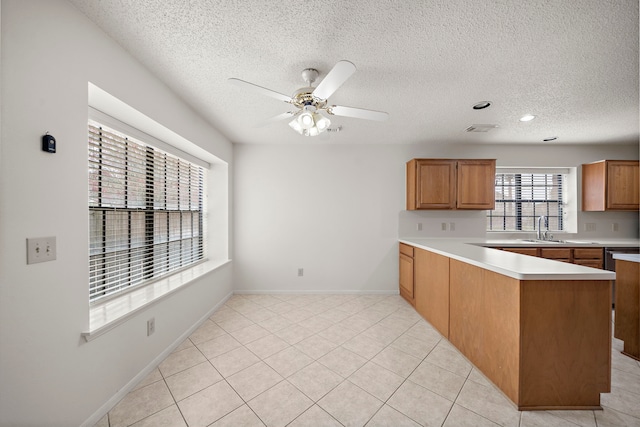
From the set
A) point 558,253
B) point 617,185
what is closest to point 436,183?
point 558,253

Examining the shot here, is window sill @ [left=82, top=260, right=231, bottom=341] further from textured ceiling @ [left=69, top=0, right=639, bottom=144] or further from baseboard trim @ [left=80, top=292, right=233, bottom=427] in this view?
textured ceiling @ [left=69, top=0, right=639, bottom=144]

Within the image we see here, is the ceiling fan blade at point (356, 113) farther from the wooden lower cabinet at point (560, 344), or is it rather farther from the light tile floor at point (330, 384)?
the light tile floor at point (330, 384)

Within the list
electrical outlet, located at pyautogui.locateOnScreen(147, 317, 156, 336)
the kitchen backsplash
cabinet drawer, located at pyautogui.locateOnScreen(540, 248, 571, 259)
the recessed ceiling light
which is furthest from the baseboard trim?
cabinet drawer, located at pyautogui.locateOnScreen(540, 248, 571, 259)

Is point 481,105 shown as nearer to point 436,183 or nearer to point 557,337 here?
point 436,183

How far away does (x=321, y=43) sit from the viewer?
1.55m

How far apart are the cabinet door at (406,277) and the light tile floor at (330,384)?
686 mm

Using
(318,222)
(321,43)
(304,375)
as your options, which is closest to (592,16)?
(321,43)

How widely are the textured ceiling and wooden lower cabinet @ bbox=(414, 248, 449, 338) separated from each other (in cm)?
170

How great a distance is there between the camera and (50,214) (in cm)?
120

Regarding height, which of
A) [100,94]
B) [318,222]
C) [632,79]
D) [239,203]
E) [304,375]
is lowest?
[304,375]

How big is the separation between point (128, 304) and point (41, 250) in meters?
0.85

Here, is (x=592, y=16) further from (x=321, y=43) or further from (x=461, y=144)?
(x=461, y=144)

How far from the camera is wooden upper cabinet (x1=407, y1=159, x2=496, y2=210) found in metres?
3.56

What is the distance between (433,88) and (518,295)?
1.79 m
